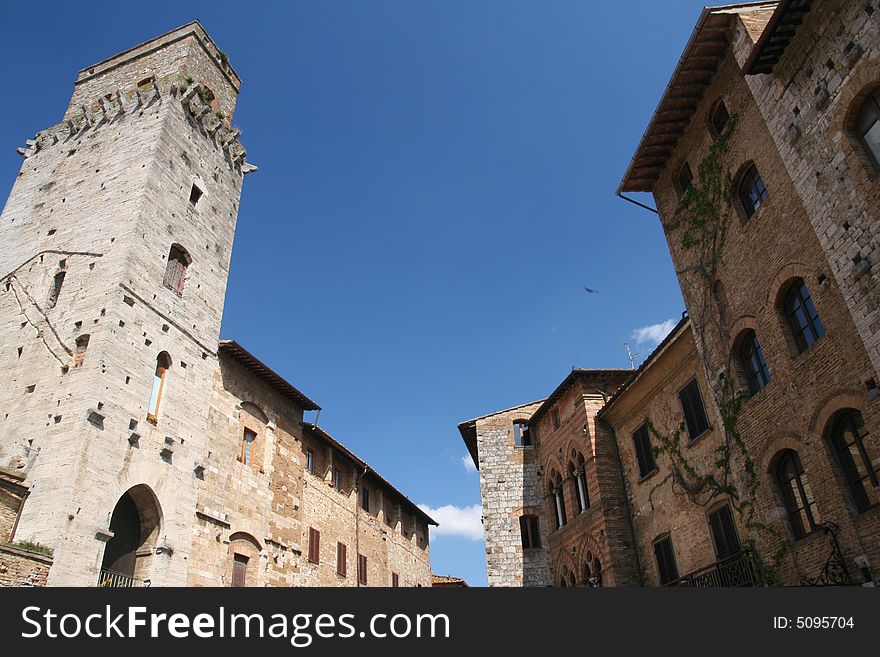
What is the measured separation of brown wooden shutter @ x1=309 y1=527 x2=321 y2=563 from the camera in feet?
76.3

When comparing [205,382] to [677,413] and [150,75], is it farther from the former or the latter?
[677,413]

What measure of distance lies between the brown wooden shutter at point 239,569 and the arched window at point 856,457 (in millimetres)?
16192

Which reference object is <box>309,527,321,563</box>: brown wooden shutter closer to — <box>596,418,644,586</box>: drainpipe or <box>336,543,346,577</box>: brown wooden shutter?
<box>336,543,346,577</box>: brown wooden shutter

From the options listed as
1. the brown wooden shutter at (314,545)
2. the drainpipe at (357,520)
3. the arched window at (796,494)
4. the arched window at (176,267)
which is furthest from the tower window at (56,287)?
the arched window at (796,494)

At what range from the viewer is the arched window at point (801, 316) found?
1091 cm

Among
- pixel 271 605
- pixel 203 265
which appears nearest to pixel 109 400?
pixel 203 265

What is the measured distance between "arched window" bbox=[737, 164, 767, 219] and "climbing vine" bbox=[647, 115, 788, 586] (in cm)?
23

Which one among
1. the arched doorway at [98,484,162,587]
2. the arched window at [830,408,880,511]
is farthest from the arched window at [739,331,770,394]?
the arched doorway at [98,484,162,587]

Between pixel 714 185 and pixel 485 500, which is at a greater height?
pixel 714 185

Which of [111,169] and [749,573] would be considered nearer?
[749,573]

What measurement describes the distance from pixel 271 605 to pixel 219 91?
23.2m

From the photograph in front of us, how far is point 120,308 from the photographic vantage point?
1673 cm

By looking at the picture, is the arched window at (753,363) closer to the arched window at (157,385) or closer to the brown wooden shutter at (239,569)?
the arched window at (157,385)

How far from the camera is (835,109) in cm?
Result: 996
